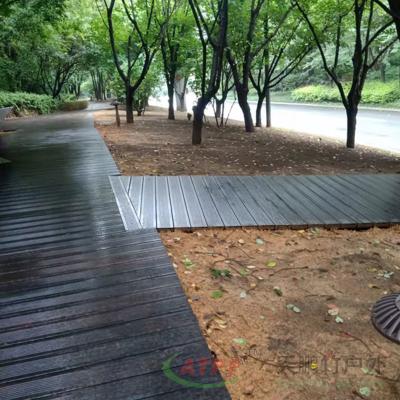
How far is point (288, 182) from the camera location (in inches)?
217

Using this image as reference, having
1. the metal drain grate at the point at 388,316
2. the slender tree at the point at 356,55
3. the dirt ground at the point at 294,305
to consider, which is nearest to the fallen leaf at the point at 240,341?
the dirt ground at the point at 294,305

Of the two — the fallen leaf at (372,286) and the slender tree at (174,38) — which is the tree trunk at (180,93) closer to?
the slender tree at (174,38)

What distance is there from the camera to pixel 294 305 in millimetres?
2676

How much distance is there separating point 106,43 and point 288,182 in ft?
44.1

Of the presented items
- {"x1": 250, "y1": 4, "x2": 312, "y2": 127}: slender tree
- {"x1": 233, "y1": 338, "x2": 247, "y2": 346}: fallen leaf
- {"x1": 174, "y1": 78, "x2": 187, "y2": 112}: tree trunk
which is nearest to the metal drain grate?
{"x1": 233, "y1": 338, "x2": 247, "y2": 346}: fallen leaf

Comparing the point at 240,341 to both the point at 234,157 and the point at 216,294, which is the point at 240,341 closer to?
the point at 216,294

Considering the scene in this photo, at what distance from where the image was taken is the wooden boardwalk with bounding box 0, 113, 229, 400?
72.2 inches

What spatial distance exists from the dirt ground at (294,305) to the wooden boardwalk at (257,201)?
7.8 inches

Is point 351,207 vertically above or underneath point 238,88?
underneath

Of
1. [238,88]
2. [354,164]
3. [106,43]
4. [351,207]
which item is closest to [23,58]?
[106,43]

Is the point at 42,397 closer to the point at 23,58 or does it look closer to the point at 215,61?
the point at 215,61

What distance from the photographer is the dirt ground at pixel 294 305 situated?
2.00 m

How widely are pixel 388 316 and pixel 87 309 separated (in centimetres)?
187

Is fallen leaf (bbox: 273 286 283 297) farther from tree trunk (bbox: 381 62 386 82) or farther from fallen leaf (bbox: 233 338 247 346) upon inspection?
tree trunk (bbox: 381 62 386 82)
